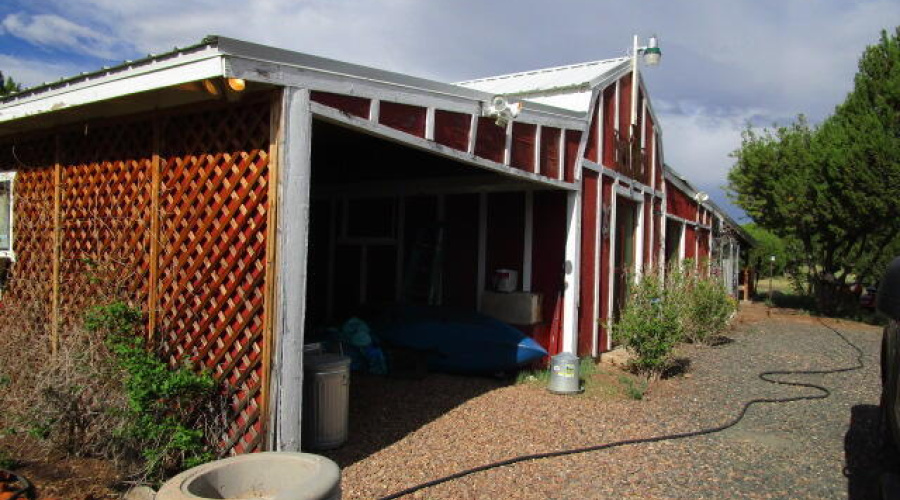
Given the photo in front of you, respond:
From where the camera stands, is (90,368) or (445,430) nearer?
(90,368)

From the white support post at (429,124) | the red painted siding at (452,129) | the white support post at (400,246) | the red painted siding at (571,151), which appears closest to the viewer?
the white support post at (429,124)

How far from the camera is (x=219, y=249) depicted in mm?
4594

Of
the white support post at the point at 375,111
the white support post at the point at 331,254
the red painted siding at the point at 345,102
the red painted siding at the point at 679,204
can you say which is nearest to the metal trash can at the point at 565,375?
the white support post at the point at 375,111

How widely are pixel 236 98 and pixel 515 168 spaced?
11.6 feet

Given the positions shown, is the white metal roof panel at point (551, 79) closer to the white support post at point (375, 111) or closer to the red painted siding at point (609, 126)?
the red painted siding at point (609, 126)

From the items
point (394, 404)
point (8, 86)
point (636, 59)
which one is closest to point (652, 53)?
point (636, 59)

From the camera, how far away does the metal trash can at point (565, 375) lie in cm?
742

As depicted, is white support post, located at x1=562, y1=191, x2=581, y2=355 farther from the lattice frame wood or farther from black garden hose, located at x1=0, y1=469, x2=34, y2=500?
black garden hose, located at x1=0, y1=469, x2=34, y2=500

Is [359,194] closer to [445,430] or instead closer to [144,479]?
[445,430]

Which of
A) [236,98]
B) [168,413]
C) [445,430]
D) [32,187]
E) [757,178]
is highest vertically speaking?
[757,178]

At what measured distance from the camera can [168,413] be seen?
436 centimetres

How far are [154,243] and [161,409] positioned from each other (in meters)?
1.34

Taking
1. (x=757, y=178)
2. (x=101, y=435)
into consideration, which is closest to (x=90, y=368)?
(x=101, y=435)

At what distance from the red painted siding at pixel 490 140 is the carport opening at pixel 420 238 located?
1157 mm
